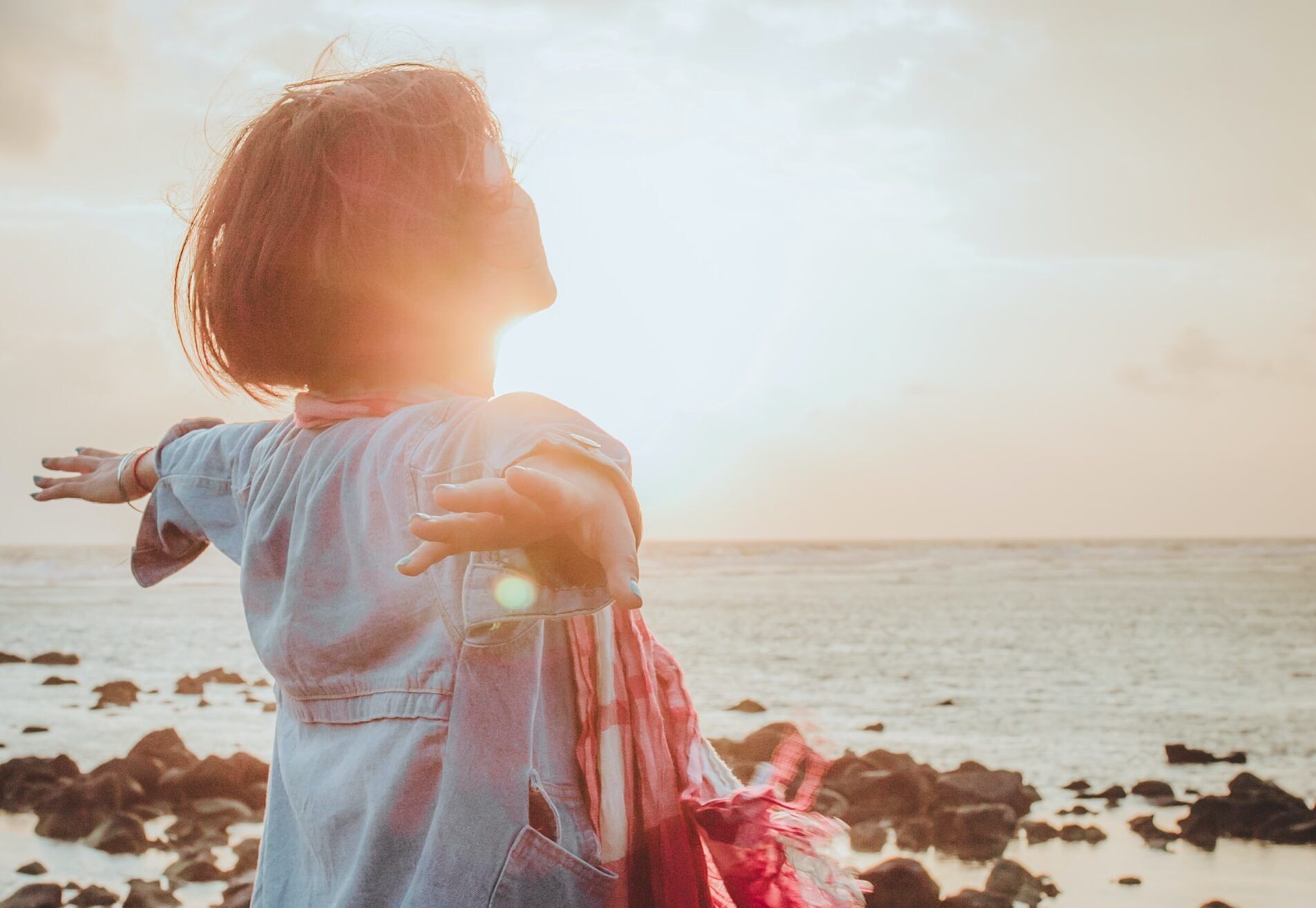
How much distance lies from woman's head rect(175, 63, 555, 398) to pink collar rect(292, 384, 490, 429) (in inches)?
1.1

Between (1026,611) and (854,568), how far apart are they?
16345 millimetres

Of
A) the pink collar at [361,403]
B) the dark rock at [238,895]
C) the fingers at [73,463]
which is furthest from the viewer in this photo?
the dark rock at [238,895]

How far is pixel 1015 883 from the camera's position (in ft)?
16.5

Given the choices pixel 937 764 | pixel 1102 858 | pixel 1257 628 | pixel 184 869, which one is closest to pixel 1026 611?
pixel 1257 628

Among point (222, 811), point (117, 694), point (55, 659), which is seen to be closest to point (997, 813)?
point (222, 811)

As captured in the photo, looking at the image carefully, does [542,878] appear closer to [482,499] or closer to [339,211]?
[482,499]

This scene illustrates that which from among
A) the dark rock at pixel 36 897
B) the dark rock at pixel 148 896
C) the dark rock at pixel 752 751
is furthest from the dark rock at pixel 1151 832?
the dark rock at pixel 36 897

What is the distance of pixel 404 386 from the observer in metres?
1.51

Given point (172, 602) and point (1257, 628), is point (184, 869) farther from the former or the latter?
point (172, 602)

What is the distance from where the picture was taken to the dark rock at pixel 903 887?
463cm

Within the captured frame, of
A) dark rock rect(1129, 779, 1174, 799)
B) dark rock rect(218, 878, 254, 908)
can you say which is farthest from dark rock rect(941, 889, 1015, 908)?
dark rock rect(218, 878, 254, 908)

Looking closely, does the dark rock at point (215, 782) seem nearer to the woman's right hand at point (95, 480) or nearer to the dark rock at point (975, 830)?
the dark rock at point (975, 830)

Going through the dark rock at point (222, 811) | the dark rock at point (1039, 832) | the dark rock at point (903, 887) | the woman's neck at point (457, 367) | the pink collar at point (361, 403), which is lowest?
the dark rock at point (222, 811)

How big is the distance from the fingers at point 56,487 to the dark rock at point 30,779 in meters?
5.55
